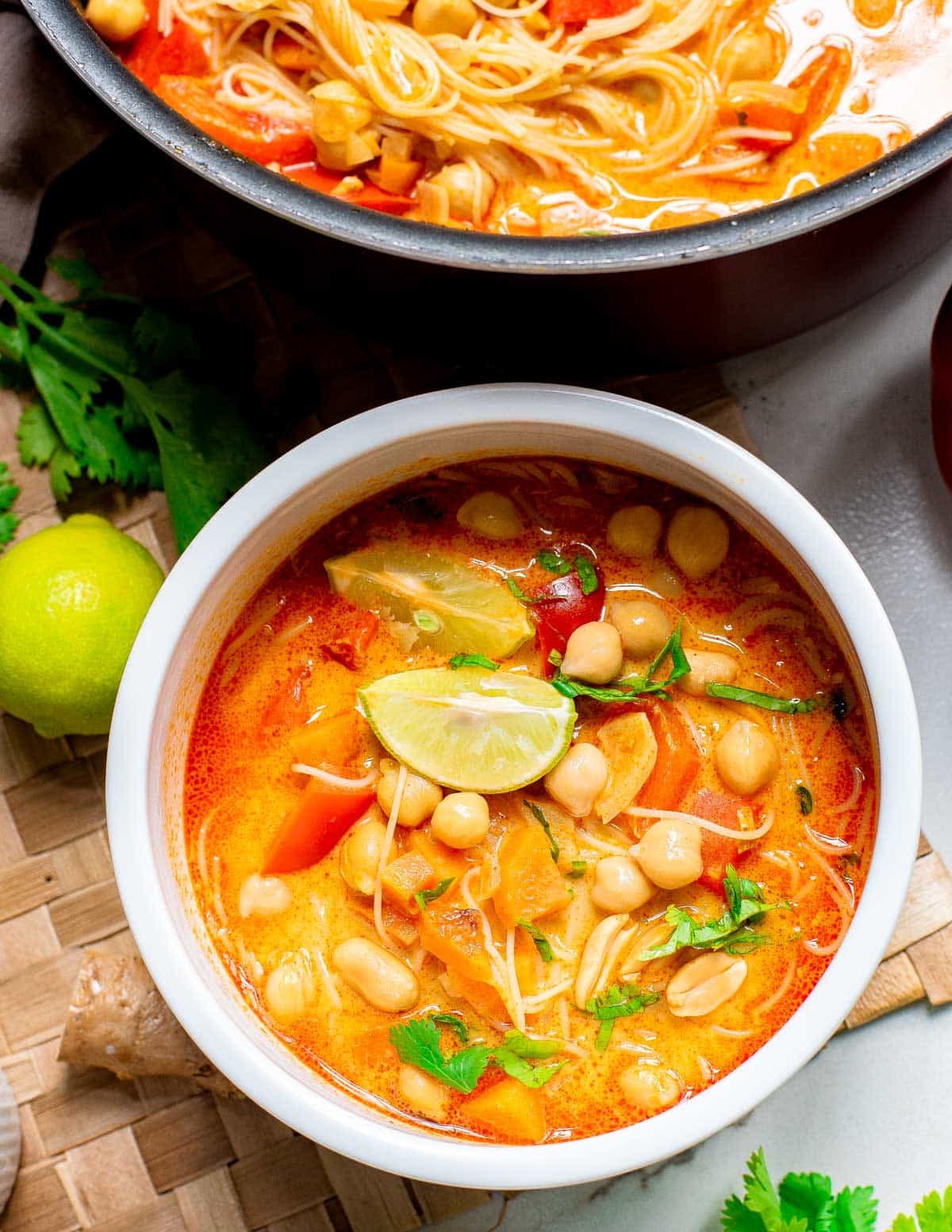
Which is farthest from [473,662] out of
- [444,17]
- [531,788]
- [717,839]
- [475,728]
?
[444,17]

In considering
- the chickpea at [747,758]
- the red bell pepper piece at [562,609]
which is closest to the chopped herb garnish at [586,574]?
the red bell pepper piece at [562,609]

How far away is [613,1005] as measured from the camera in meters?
1.63

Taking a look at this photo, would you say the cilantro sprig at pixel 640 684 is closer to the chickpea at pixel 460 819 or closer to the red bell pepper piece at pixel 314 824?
the chickpea at pixel 460 819

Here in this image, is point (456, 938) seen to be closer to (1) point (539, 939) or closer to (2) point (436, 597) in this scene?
(1) point (539, 939)

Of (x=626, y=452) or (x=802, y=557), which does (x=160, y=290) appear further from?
(x=802, y=557)

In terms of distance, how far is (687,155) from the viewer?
5.40 feet

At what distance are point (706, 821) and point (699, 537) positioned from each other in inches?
14.7

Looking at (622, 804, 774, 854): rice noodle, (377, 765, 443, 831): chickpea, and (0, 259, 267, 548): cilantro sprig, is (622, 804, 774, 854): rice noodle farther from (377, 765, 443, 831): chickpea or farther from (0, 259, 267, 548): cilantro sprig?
(0, 259, 267, 548): cilantro sprig

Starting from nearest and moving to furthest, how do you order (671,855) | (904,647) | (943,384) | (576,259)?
(576,259), (671,855), (943,384), (904,647)

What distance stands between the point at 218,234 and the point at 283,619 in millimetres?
542

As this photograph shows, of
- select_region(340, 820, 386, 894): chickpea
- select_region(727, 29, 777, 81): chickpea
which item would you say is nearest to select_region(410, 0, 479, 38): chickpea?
select_region(727, 29, 777, 81): chickpea

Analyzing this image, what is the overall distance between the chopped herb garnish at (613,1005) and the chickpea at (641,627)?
1.42 feet

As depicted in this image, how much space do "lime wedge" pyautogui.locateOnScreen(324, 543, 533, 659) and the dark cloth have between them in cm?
75

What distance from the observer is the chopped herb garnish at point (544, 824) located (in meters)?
1.66
